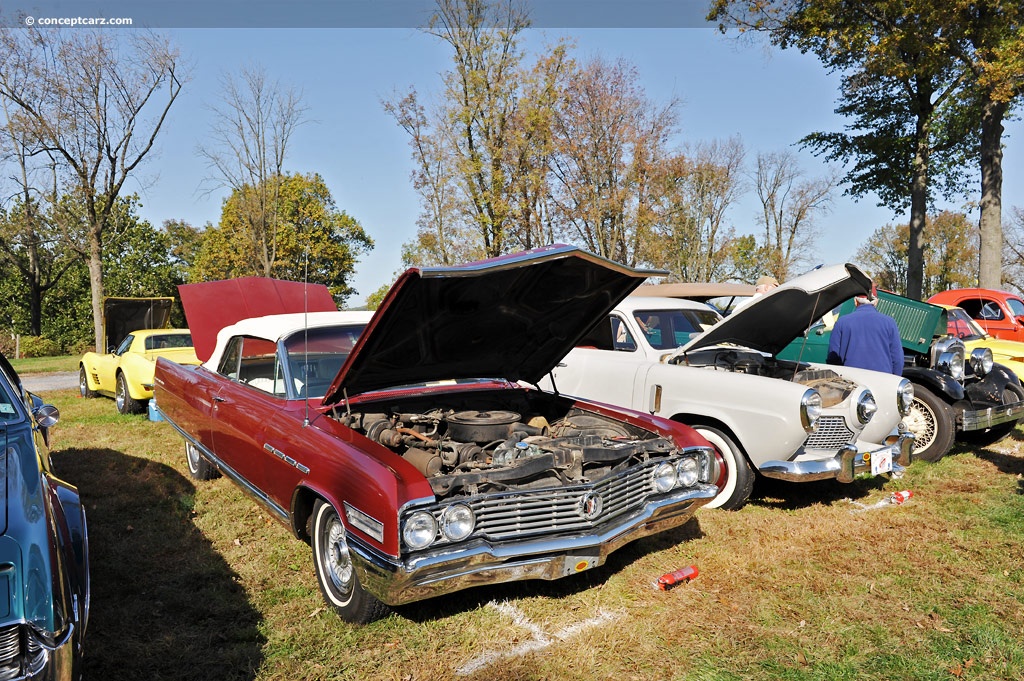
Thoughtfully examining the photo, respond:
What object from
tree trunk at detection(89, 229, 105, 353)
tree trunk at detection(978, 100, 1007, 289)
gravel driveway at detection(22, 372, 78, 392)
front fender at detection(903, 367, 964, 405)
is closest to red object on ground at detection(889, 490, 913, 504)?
front fender at detection(903, 367, 964, 405)

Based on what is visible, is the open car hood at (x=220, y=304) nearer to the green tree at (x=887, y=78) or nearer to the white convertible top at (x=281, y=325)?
the white convertible top at (x=281, y=325)

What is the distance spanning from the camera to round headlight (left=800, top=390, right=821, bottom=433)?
15.1ft

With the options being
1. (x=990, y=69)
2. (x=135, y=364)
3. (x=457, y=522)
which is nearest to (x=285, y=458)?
(x=457, y=522)

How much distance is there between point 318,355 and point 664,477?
261 cm

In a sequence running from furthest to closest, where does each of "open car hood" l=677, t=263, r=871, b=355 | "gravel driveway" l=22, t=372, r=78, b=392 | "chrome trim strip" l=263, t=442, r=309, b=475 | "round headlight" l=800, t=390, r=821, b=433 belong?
"gravel driveway" l=22, t=372, r=78, b=392 → "open car hood" l=677, t=263, r=871, b=355 → "round headlight" l=800, t=390, r=821, b=433 → "chrome trim strip" l=263, t=442, r=309, b=475

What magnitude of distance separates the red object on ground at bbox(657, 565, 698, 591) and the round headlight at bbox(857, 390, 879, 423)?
6.95 feet

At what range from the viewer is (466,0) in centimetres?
1886

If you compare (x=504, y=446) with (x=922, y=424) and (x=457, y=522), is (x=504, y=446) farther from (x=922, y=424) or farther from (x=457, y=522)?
(x=922, y=424)

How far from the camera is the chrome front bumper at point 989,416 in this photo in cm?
636

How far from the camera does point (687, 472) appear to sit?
3.79m

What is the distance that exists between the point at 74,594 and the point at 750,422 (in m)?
4.25

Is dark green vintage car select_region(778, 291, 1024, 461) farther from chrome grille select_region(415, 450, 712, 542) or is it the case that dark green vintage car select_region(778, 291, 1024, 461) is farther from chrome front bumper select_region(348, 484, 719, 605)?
chrome front bumper select_region(348, 484, 719, 605)

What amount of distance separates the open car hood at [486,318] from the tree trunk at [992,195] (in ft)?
47.8

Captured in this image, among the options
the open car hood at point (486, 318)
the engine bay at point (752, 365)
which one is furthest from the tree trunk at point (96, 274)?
the engine bay at point (752, 365)
